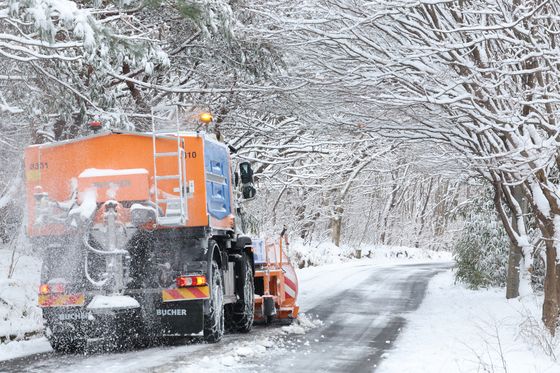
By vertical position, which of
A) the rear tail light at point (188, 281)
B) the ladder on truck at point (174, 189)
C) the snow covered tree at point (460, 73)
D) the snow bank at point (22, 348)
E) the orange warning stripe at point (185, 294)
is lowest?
the snow bank at point (22, 348)

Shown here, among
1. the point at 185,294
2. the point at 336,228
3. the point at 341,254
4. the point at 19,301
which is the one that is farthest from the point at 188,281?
the point at 336,228

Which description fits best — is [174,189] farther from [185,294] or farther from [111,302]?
[111,302]

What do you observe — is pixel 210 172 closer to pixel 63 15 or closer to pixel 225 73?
pixel 63 15

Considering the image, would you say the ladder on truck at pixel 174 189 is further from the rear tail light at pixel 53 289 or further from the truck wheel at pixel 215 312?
the rear tail light at pixel 53 289

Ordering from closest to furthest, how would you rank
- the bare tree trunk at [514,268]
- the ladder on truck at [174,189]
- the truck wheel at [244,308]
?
the ladder on truck at [174,189] → the truck wheel at [244,308] → the bare tree trunk at [514,268]

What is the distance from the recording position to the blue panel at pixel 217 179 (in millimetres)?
10250

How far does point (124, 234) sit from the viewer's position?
952cm

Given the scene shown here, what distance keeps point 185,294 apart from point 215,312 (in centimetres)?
80

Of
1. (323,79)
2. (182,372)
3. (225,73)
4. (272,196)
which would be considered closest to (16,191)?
(225,73)

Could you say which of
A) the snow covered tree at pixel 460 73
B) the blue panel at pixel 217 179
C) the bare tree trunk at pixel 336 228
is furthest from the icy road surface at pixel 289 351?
the bare tree trunk at pixel 336 228

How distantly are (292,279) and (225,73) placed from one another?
184 inches

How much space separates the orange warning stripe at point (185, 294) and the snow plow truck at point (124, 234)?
0.04 feet

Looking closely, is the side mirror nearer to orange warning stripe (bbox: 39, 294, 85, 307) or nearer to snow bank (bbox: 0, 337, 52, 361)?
orange warning stripe (bbox: 39, 294, 85, 307)

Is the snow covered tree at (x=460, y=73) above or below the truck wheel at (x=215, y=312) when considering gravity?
above
